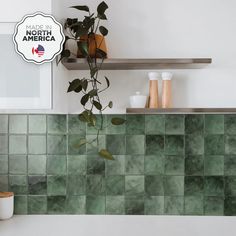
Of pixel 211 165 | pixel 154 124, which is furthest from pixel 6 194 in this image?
pixel 211 165

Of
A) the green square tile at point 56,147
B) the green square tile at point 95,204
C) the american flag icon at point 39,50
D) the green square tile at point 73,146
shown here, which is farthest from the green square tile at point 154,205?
the american flag icon at point 39,50

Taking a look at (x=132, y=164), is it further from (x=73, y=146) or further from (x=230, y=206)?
(x=230, y=206)

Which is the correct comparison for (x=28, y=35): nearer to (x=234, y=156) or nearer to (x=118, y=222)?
(x=118, y=222)

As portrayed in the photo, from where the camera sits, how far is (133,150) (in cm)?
210

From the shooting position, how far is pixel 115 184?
2102 mm

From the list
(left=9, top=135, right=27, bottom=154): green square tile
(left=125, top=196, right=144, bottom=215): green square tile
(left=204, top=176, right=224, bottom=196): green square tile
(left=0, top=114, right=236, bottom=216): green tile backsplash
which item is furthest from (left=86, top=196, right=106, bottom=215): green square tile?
(left=204, top=176, right=224, bottom=196): green square tile

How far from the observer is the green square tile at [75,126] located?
2100mm

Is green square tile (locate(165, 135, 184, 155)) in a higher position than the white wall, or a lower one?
lower

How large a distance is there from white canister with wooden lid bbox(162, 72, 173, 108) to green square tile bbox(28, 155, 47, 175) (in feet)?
2.58

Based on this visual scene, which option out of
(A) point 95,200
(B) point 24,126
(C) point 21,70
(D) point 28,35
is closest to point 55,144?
(B) point 24,126

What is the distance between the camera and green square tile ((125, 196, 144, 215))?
2.10 meters

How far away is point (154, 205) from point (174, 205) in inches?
4.7

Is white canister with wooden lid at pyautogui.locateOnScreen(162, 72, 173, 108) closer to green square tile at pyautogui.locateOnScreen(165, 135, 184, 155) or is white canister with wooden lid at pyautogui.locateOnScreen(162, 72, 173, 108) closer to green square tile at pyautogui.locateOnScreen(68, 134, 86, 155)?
green square tile at pyautogui.locateOnScreen(165, 135, 184, 155)

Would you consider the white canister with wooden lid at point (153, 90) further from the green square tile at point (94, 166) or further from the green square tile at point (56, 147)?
the green square tile at point (56, 147)
